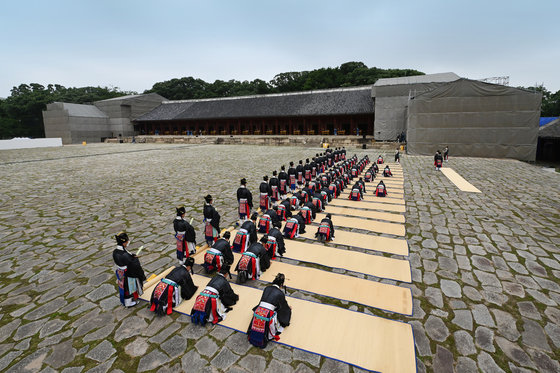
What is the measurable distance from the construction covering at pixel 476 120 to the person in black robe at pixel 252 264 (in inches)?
1003

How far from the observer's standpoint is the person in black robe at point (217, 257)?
554 centimetres

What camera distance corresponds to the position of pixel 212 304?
4.20 metres

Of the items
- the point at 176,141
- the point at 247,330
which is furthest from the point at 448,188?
the point at 176,141

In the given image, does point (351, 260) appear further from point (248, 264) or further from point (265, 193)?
point (265, 193)

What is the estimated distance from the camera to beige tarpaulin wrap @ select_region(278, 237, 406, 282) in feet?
18.5

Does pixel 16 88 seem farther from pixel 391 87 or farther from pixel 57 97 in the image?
pixel 391 87

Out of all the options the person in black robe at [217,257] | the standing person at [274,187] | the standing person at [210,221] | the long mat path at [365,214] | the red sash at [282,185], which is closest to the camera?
the person in black robe at [217,257]

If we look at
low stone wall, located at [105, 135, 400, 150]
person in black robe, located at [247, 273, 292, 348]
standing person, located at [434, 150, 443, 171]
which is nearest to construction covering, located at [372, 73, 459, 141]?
low stone wall, located at [105, 135, 400, 150]

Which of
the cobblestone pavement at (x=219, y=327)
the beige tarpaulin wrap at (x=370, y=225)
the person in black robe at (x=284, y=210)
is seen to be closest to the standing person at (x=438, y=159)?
the cobblestone pavement at (x=219, y=327)

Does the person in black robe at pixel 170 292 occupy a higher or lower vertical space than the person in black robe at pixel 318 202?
lower

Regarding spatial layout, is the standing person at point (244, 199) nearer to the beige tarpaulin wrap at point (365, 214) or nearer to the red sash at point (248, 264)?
the beige tarpaulin wrap at point (365, 214)

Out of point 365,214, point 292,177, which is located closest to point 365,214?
point 365,214

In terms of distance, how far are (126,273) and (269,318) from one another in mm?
2591

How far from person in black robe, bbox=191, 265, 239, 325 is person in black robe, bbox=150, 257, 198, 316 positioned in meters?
0.54
